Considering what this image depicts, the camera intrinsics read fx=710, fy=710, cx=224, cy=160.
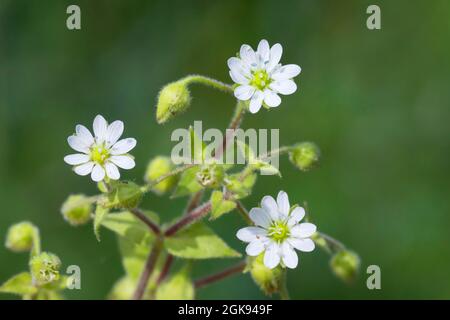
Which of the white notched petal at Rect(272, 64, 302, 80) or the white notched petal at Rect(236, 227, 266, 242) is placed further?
the white notched petal at Rect(272, 64, 302, 80)

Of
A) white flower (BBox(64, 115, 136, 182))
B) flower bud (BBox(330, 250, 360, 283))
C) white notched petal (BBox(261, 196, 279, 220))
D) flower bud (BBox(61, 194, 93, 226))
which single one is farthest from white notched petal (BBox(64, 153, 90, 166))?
flower bud (BBox(330, 250, 360, 283))

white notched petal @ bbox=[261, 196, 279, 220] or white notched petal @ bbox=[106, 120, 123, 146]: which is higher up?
white notched petal @ bbox=[106, 120, 123, 146]

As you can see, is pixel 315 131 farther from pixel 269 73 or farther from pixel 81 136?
pixel 81 136

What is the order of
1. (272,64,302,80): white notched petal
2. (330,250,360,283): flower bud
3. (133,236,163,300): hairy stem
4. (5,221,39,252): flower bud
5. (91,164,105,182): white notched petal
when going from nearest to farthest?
(91,164,105,182): white notched petal
(272,64,302,80): white notched petal
(133,236,163,300): hairy stem
(5,221,39,252): flower bud
(330,250,360,283): flower bud

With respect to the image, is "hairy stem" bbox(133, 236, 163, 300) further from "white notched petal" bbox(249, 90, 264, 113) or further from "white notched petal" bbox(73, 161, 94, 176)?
"white notched petal" bbox(249, 90, 264, 113)

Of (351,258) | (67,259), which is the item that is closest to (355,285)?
(351,258)
